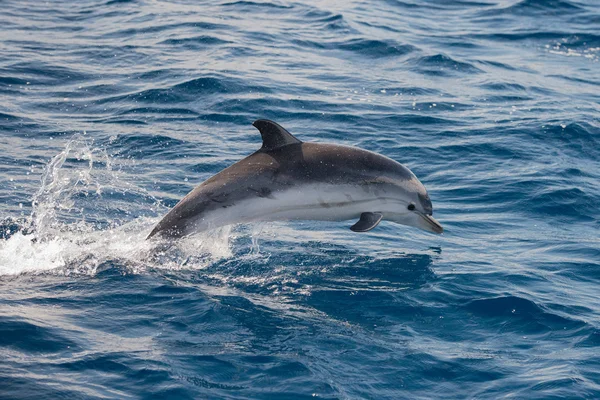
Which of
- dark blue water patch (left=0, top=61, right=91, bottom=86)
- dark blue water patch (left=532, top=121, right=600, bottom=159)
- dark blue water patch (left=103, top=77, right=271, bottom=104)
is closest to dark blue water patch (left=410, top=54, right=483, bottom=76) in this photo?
dark blue water patch (left=103, top=77, right=271, bottom=104)

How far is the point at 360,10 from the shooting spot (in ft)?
81.8

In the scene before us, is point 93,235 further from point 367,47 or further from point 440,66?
point 367,47

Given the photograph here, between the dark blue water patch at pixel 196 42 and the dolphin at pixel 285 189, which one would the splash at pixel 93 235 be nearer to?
the dolphin at pixel 285 189

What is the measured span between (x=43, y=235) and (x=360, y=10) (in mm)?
16284

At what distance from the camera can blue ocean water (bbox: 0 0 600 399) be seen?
7629mm

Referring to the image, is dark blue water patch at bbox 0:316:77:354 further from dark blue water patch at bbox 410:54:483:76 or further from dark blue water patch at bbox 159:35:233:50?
dark blue water patch at bbox 159:35:233:50

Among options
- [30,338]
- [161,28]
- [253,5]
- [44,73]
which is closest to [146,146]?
[44,73]

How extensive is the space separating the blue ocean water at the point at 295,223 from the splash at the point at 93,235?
36mm

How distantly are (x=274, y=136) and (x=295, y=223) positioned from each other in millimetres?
2259

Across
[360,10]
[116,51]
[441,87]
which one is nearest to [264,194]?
[441,87]

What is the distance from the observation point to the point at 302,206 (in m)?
9.64

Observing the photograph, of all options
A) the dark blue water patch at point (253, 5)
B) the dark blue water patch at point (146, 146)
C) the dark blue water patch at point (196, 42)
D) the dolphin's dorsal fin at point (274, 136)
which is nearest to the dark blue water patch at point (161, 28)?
the dark blue water patch at point (196, 42)

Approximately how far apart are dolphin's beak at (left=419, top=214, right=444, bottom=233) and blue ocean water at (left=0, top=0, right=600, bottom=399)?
1.10 ft

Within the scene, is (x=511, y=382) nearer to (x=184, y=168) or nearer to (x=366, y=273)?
(x=366, y=273)
